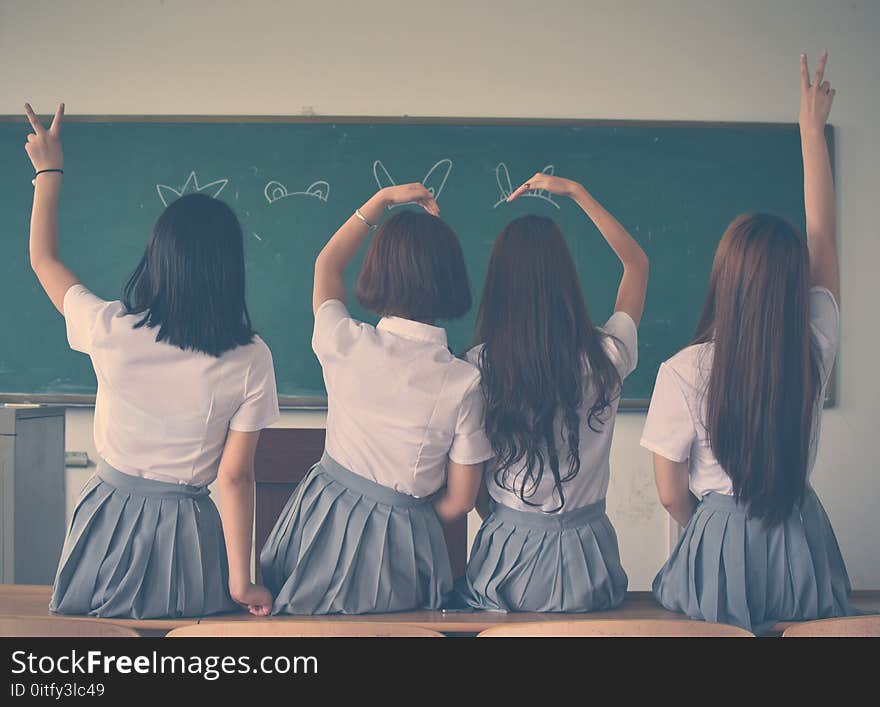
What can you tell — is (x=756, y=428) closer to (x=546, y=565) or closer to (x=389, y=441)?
(x=546, y=565)

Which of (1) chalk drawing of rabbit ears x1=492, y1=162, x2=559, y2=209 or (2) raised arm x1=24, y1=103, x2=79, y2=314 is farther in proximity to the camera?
(1) chalk drawing of rabbit ears x1=492, y1=162, x2=559, y2=209

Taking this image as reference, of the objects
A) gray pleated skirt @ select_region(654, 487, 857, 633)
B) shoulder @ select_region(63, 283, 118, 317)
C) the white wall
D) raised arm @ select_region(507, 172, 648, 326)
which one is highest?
the white wall

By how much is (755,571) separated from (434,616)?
2.11ft

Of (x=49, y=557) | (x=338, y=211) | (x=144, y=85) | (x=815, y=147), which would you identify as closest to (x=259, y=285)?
(x=338, y=211)

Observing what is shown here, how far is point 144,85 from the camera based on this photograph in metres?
3.81

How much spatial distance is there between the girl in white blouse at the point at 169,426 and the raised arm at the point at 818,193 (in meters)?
1.15

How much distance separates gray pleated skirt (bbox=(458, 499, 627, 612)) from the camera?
1.92 metres

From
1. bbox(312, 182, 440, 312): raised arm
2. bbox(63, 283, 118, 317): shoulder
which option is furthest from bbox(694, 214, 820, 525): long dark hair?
bbox(63, 283, 118, 317): shoulder

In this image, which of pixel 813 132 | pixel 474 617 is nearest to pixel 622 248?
pixel 813 132

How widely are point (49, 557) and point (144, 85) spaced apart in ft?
6.28

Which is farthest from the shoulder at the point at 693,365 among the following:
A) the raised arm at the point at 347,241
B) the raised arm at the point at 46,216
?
the raised arm at the point at 46,216

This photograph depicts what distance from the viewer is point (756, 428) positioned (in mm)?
1830

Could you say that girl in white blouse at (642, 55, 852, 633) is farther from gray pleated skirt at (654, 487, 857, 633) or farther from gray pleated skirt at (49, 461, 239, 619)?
gray pleated skirt at (49, 461, 239, 619)
